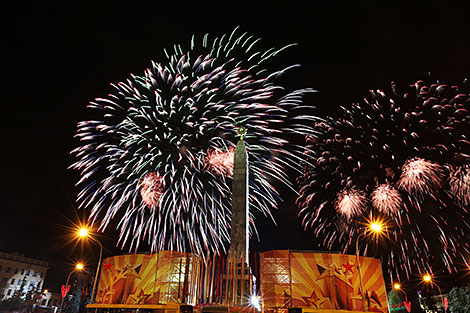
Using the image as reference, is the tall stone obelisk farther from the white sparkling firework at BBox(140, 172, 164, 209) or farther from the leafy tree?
the leafy tree

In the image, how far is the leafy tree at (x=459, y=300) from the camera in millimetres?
48144

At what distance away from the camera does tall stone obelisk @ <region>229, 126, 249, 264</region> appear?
3403 centimetres

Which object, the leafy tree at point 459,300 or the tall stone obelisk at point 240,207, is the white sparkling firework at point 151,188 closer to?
the tall stone obelisk at point 240,207

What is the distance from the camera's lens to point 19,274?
76000 millimetres

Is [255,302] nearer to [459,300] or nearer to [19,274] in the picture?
[459,300]

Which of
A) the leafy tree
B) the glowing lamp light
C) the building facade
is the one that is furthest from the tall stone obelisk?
the building facade

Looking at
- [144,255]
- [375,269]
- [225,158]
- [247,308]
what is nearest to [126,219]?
[144,255]

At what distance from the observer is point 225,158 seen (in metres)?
38.2

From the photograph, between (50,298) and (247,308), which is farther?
(50,298)

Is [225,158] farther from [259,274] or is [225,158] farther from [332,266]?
[332,266]

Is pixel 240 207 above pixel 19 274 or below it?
above

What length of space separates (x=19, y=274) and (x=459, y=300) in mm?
88425

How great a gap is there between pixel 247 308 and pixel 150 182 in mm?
16121

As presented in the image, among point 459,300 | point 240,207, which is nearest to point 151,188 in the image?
point 240,207
